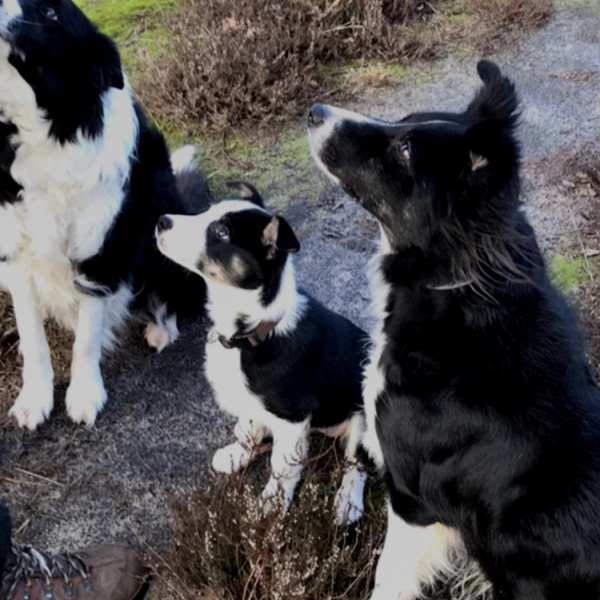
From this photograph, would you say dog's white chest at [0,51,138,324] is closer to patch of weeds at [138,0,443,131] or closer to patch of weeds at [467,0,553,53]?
patch of weeds at [138,0,443,131]

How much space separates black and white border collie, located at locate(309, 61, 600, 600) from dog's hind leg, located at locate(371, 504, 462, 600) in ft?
0.18

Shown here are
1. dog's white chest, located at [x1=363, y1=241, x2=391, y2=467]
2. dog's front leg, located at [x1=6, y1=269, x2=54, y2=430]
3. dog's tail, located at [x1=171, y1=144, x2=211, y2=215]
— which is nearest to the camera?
dog's white chest, located at [x1=363, y1=241, x2=391, y2=467]

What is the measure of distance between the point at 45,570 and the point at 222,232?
1325 millimetres

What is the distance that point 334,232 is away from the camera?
14.5 feet

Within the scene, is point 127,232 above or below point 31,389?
above

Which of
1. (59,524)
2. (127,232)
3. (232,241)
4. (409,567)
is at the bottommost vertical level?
(59,524)

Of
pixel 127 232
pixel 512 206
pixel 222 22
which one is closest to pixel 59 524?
pixel 127 232

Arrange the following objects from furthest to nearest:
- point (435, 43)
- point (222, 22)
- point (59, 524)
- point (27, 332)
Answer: point (435, 43) → point (222, 22) → point (27, 332) → point (59, 524)

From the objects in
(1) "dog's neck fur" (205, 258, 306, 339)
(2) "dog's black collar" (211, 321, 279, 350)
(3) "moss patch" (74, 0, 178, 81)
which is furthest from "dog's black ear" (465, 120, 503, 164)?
(3) "moss patch" (74, 0, 178, 81)

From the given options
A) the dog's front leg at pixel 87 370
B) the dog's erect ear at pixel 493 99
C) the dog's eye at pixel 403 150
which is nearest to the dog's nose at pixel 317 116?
the dog's eye at pixel 403 150

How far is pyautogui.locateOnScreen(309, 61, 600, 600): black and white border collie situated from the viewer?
2203 millimetres

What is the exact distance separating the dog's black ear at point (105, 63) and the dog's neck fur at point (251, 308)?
0.84 meters

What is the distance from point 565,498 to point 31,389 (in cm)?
230

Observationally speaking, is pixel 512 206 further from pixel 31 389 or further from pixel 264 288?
pixel 31 389
